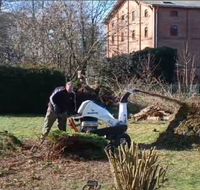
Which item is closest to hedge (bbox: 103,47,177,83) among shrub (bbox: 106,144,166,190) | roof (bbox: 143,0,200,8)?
roof (bbox: 143,0,200,8)

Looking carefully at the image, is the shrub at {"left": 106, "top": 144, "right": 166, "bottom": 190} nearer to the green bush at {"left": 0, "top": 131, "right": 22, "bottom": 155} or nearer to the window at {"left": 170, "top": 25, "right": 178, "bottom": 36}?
the green bush at {"left": 0, "top": 131, "right": 22, "bottom": 155}

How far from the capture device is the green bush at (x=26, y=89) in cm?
2686

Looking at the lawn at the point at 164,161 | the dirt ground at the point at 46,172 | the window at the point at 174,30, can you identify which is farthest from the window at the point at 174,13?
the dirt ground at the point at 46,172

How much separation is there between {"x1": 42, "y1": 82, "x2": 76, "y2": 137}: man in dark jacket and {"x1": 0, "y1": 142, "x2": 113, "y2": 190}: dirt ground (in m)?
2.06

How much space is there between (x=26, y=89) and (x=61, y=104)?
1262cm

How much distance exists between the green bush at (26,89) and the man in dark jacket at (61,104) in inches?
466

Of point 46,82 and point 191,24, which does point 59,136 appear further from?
point 191,24

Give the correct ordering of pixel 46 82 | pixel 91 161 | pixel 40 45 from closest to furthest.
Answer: pixel 91 161
pixel 46 82
pixel 40 45

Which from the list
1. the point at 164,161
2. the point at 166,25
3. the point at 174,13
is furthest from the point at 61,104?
the point at 174,13

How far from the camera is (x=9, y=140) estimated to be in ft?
43.2

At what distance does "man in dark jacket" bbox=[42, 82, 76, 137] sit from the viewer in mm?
14484

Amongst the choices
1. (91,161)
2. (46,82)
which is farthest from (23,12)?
(91,161)

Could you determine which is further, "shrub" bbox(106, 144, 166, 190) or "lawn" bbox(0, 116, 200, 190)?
"lawn" bbox(0, 116, 200, 190)

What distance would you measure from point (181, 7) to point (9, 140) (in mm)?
50747
